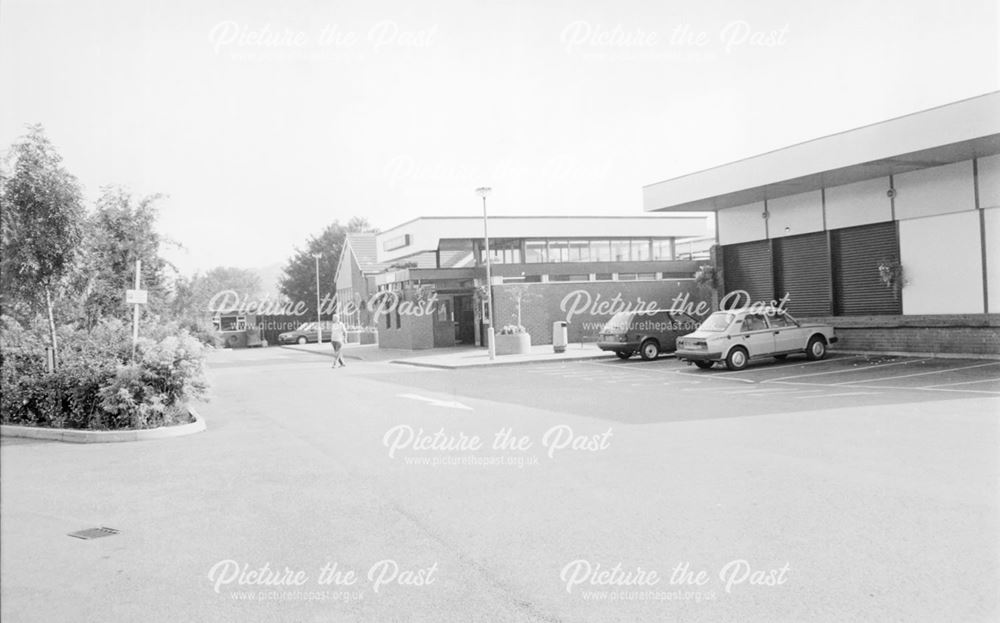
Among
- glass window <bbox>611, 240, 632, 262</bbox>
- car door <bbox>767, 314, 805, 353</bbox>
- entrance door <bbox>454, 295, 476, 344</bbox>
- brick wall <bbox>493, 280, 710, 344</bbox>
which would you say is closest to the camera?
car door <bbox>767, 314, 805, 353</bbox>

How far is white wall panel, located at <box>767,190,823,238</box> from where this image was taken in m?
24.4

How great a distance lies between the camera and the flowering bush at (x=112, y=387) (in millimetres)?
11547

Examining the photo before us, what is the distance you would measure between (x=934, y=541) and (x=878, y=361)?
16.3 m

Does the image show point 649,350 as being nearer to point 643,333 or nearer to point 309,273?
point 643,333

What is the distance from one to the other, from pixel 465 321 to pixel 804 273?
58.9ft

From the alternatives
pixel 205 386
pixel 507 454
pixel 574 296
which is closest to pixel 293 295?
pixel 574 296

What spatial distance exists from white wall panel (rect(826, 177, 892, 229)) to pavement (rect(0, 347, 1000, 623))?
10.5m

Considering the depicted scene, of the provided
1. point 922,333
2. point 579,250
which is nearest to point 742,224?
point 922,333

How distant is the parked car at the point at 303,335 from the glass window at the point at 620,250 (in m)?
24.7

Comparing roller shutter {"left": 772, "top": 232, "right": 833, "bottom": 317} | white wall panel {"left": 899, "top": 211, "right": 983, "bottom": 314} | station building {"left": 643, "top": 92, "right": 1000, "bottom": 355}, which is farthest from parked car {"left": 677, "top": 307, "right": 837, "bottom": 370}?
roller shutter {"left": 772, "top": 232, "right": 833, "bottom": 317}

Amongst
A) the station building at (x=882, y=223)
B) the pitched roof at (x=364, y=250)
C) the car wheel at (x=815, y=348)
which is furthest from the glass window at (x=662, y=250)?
the pitched roof at (x=364, y=250)

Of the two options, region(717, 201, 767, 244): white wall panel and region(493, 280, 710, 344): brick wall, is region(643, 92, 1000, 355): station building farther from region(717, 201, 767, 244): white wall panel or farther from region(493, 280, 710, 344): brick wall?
region(493, 280, 710, 344): brick wall

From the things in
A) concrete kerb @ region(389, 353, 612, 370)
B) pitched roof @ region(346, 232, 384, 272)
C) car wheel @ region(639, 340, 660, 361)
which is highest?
pitched roof @ region(346, 232, 384, 272)

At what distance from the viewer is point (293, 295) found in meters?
76.6
